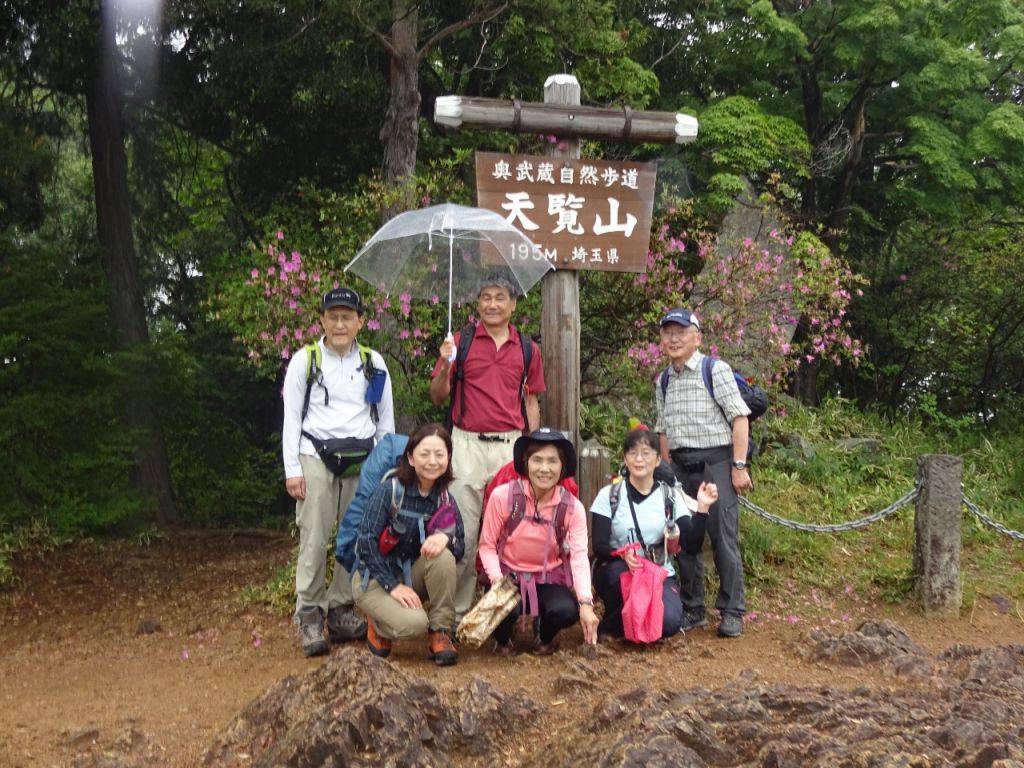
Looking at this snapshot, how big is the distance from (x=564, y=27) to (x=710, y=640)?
6.56 m

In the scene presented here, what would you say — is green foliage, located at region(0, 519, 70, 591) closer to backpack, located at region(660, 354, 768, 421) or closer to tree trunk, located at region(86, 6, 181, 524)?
tree trunk, located at region(86, 6, 181, 524)

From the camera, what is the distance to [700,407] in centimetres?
516

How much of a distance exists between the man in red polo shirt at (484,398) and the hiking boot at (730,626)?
1444 mm

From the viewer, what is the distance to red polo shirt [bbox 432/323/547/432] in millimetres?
5055

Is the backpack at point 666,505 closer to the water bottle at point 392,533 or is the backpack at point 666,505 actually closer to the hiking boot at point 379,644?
the water bottle at point 392,533

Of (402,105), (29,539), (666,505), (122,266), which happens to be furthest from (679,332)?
(122,266)

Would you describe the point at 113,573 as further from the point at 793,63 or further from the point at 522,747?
the point at 793,63

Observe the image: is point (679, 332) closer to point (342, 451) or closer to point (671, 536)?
point (671, 536)

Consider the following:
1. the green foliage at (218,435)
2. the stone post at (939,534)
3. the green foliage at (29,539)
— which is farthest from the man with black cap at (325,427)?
the green foliage at (218,435)

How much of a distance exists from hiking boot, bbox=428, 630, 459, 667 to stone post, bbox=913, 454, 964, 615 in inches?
118

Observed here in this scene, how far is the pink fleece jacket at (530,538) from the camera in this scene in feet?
15.4

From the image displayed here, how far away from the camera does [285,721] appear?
3.13 metres

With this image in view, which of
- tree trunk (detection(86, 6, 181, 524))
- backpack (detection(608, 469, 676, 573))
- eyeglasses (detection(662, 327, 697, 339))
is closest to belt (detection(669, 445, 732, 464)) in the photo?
backpack (detection(608, 469, 676, 573))

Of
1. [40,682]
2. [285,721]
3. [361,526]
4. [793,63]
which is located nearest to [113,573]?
[40,682]
